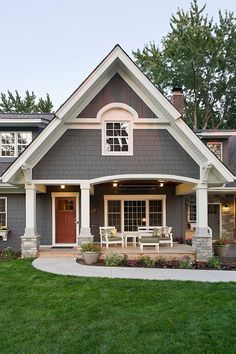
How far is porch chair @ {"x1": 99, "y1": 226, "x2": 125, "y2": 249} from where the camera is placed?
39.6ft

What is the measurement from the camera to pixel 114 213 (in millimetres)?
14266

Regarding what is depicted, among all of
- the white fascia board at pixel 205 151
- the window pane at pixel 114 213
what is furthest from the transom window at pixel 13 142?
the white fascia board at pixel 205 151

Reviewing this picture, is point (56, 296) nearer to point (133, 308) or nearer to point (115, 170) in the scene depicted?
point (133, 308)

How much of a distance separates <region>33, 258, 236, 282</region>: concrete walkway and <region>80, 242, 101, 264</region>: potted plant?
0.36 metres

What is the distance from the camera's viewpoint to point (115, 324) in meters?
5.43

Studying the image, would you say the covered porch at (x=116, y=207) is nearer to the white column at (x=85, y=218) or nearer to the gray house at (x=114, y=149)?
the gray house at (x=114, y=149)

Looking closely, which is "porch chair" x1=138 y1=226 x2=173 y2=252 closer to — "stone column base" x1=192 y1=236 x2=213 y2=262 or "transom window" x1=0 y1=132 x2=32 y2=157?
"stone column base" x1=192 y1=236 x2=213 y2=262

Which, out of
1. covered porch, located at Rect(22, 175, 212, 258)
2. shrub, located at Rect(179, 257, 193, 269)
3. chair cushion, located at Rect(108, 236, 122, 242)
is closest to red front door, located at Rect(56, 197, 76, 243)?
covered porch, located at Rect(22, 175, 212, 258)

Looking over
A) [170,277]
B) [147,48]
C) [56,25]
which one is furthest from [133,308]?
[147,48]

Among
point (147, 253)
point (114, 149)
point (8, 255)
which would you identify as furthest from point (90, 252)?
point (114, 149)

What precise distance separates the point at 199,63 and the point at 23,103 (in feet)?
65.4

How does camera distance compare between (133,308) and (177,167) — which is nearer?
(133,308)

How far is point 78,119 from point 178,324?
793 centimetres

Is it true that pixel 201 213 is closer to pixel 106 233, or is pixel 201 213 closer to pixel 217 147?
pixel 106 233
